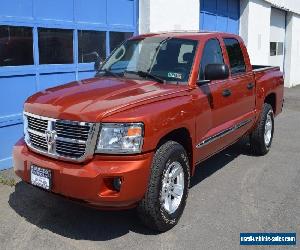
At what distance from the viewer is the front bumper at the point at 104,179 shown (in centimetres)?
365

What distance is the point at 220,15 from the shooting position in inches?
529

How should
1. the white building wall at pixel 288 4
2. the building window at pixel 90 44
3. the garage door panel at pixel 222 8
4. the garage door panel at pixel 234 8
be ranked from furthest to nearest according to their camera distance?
the white building wall at pixel 288 4
the garage door panel at pixel 234 8
the garage door panel at pixel 222 8
the building window at pixel 90 44

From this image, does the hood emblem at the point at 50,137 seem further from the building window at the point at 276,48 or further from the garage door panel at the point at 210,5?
the building window at the point at 276,48

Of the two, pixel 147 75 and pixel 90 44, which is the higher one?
pixel 90 44

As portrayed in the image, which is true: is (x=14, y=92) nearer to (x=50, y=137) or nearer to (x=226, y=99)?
(x=50, y=137)

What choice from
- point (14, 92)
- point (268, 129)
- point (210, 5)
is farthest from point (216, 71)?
point (210, 5)

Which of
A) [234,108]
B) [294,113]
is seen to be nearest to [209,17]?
[294,113]

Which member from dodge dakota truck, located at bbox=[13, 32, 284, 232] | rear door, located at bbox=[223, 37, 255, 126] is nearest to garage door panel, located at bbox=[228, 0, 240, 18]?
rear door, located at bbox=[223, 37, 255, 126]

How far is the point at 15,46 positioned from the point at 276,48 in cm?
1557

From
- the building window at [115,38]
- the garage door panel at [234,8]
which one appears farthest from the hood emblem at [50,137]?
the garage door panel at [234,8]

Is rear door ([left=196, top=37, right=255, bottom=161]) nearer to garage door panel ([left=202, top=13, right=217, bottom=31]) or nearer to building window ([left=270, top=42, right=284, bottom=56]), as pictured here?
garage door panel ([left=202, top=13, right=217, bottom=31])

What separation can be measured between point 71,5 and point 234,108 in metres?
3.52

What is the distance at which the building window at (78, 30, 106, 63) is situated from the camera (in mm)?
7672

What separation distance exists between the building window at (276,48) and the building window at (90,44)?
12.4m
